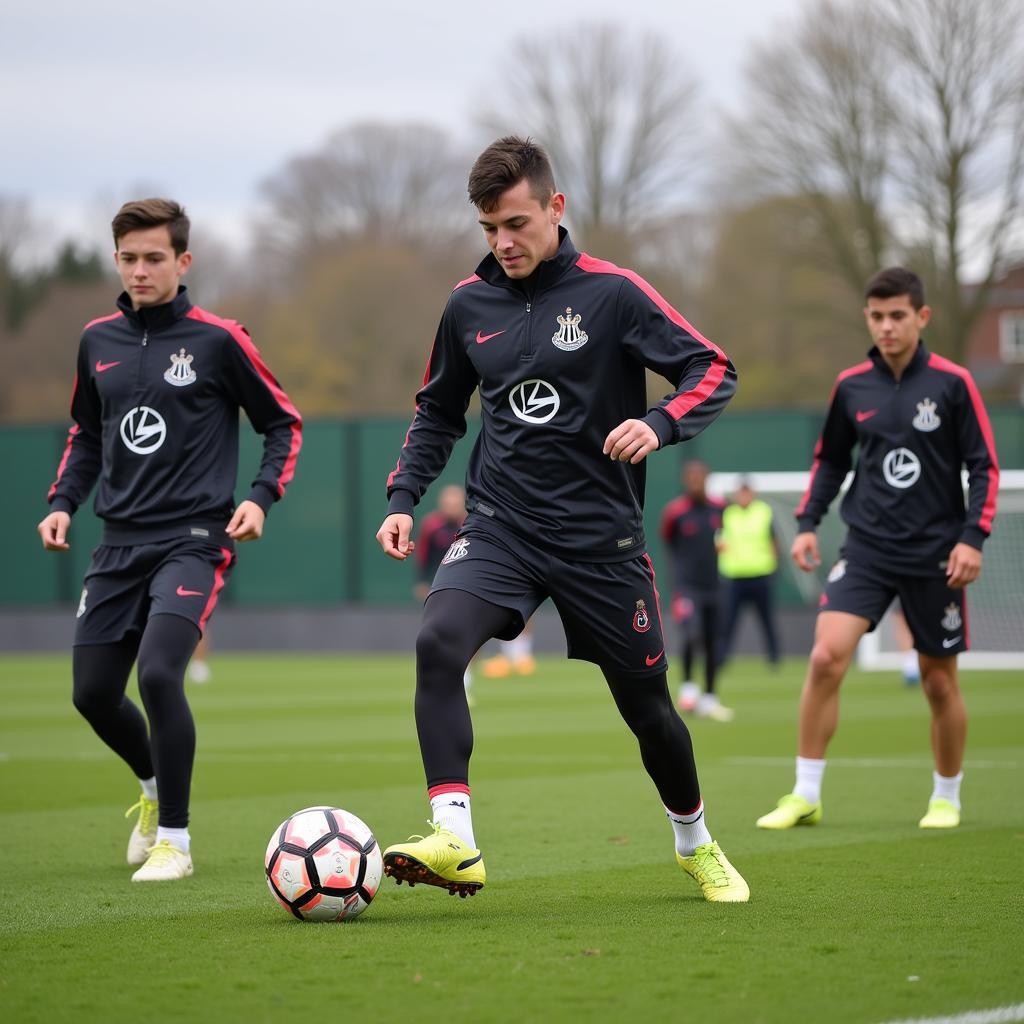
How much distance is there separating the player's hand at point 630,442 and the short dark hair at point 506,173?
33.5 inches

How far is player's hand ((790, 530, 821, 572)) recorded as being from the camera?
8172mm

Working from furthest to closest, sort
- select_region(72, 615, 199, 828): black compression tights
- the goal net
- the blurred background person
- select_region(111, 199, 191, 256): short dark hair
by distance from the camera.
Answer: the goal net
the blurred background person
select_region(111, 199, 191, 256): short dark hair
select_region(72, 615, 199, 828): black compression tights

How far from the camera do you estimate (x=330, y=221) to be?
45.9 metres

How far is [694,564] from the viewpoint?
16.1 m

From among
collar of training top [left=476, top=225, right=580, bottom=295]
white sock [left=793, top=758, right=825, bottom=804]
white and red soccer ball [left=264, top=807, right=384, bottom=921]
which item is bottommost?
white sock [left=793, top=758, right=825, bottom=804]

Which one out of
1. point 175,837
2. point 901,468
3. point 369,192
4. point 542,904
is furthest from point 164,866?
point 369,192

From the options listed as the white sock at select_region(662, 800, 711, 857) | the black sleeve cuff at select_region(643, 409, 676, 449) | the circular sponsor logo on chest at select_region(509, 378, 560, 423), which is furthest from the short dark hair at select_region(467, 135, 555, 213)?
the white sock at select_region(662, 800, 711, 857)

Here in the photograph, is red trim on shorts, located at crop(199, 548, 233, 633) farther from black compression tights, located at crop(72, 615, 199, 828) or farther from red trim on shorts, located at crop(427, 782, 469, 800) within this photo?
red trim on shorts, located at crop(427, 782, 469, 800)

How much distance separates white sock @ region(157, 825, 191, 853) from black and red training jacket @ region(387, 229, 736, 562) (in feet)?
5.70

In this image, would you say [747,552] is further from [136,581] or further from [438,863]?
[438,863]

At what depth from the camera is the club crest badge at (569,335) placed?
18.1 feet

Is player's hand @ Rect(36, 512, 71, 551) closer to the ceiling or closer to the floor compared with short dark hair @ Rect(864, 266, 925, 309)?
closer to the floor

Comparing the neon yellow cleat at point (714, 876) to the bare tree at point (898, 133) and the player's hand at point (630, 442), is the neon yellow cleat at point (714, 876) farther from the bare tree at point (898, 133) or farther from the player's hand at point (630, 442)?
the bare tree at point (898, 133)

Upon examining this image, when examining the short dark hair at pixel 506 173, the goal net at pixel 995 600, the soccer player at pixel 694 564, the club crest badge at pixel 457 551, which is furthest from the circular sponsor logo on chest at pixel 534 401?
the goal net at pixel 995 600
